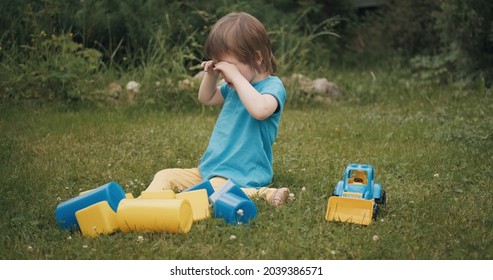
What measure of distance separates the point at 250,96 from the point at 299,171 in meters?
0.92

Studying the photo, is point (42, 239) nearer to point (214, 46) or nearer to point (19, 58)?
point (214, 46)

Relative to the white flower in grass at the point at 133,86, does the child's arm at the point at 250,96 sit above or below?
above

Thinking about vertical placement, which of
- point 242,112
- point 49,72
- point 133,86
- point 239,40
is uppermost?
point 239,40

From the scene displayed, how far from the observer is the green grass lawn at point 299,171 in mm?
2789

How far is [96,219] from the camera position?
289 centimetres

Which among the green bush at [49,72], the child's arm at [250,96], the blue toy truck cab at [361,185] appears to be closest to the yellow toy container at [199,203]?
the child's arm at [250,96]

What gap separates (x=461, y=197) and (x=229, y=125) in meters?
1.32

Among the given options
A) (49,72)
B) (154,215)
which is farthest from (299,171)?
(49,72)

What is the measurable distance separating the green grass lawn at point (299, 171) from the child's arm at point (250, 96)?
465 millimetres

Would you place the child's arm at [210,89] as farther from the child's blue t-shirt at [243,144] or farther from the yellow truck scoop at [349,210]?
the yellow truck scoop at [349,210]

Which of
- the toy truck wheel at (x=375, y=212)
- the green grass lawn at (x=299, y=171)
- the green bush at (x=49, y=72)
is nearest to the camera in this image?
the green grass lawn at (x=299, y=171)

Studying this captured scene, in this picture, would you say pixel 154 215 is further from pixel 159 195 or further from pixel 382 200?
pixel 382 200

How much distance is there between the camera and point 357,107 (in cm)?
658
